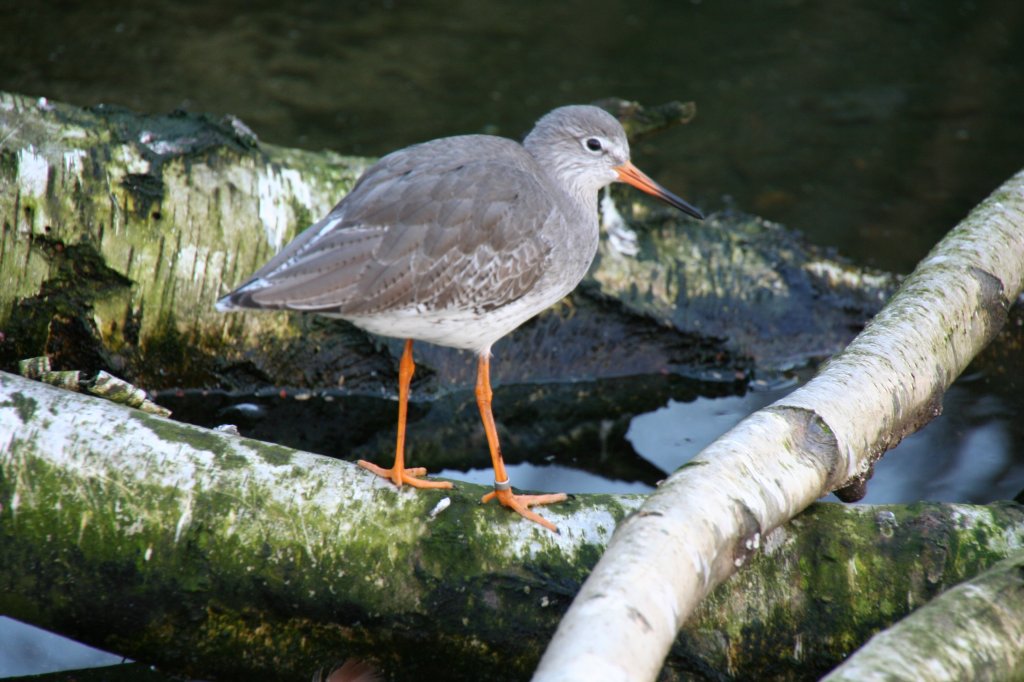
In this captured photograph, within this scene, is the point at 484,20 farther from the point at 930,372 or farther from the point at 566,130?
the point at 930,372

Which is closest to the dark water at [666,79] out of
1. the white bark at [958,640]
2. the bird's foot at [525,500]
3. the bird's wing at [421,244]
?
the bird's wing at [421,244]

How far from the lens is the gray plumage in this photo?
348 cm

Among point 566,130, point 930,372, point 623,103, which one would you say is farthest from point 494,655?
point 623,103

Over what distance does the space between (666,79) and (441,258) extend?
5.66 metres

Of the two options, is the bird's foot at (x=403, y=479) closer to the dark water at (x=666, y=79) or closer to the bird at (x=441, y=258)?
the bird at (x=441, y=258)

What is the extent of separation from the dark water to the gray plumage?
11.9 ft

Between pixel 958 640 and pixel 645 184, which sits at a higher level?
pixel 645 184

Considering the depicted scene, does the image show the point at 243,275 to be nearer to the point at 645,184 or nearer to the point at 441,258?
the point at 441,258

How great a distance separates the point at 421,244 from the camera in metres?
3.60

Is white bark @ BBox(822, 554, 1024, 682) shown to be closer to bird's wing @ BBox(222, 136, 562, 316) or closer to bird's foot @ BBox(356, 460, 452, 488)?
bird's foot @ BBox(356, 460, 452, 488)

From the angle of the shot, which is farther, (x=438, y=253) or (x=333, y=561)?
(x=438, y=253)

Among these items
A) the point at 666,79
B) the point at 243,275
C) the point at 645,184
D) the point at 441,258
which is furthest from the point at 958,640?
the point at 666,79

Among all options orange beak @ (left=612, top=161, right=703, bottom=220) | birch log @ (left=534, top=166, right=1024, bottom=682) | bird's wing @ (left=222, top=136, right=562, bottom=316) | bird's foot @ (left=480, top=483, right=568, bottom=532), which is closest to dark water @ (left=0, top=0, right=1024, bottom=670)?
birch log @ (left=534, top=166, right=1024, bottom=682)

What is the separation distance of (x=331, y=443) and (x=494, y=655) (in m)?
2.00
